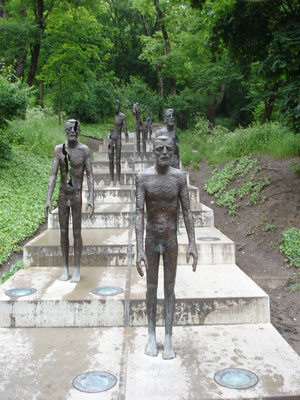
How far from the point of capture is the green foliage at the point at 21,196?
8.77 m

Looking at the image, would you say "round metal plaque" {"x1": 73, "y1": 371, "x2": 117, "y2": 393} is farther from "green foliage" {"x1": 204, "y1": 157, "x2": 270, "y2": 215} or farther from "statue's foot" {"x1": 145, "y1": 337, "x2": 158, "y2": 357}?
"green foliage" {"x1": 204, "y1": 157, "x2": 270, "y2": 215}

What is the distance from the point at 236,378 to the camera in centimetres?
369

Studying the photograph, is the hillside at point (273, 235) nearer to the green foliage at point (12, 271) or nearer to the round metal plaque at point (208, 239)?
the round metal plaque at point (208, 239)

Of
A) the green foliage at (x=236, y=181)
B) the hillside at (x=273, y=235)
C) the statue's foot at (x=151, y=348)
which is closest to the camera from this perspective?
the statue's foot at (x=151, y=348)

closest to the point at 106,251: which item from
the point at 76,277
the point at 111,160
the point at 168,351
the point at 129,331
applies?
the point at 76,277

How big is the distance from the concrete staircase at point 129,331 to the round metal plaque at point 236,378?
→ 6 centimetres

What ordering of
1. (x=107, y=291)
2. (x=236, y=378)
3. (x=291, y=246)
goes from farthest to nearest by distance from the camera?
(x=291, y=246) < (x=107, y=291) < (x=236, y=378)

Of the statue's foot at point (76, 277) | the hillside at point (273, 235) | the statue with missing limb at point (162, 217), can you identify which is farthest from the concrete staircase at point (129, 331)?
the hillside at point (273, 235)

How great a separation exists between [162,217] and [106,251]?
3.10 meters

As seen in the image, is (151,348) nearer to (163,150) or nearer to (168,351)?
(168,351)

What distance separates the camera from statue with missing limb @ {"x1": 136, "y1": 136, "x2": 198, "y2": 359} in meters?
3.94

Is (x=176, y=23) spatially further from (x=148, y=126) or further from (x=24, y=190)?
(x=24, y=190)

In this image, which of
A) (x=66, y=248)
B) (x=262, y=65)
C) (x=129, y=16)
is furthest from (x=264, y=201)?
(x=129, y=16)

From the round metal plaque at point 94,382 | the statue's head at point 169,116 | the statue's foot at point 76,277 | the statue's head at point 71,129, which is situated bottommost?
the round metal plaque at point 94,382
